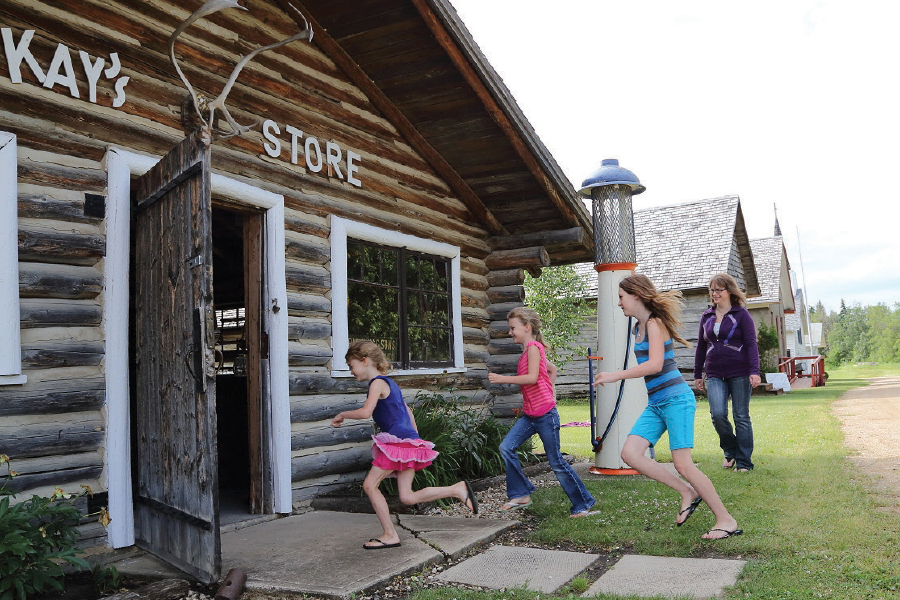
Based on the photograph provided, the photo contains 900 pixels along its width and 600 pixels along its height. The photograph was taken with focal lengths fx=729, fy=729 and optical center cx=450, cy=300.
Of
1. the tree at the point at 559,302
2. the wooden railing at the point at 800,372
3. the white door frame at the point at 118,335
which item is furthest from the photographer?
the wooden railing at the point at 800,372

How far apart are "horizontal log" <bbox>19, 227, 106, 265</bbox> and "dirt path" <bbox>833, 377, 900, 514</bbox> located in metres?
6.06

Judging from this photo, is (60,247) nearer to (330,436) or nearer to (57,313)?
(57,313)

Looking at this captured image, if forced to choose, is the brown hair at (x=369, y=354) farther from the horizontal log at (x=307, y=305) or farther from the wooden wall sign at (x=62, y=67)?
the wooden wall sign at (x=62, y=67)

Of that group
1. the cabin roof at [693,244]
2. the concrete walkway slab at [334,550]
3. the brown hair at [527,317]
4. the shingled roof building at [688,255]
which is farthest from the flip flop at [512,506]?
the cabin roof at [693,244]

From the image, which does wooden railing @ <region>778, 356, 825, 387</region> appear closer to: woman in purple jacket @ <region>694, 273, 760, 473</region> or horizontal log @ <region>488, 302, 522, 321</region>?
horizontal log @ <region>488, 302, 522, 321</region>

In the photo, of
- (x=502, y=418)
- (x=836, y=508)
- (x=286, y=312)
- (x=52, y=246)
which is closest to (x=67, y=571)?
(x=52, y=246)

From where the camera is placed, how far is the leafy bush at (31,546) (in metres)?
3.50

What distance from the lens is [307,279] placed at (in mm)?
6680

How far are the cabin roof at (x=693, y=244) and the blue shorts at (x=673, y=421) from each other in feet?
60.6

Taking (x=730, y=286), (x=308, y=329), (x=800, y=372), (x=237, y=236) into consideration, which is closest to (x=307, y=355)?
(x=308, y=329)

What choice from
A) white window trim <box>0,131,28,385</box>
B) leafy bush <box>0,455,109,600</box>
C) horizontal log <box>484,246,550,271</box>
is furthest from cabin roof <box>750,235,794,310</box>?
leafy bush <box>0,455,109,600</box>

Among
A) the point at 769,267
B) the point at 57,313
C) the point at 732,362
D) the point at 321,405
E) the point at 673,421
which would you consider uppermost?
Result: the point at 769,267

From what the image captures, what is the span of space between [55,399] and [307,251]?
2.70 meters

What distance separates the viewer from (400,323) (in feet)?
26.3
